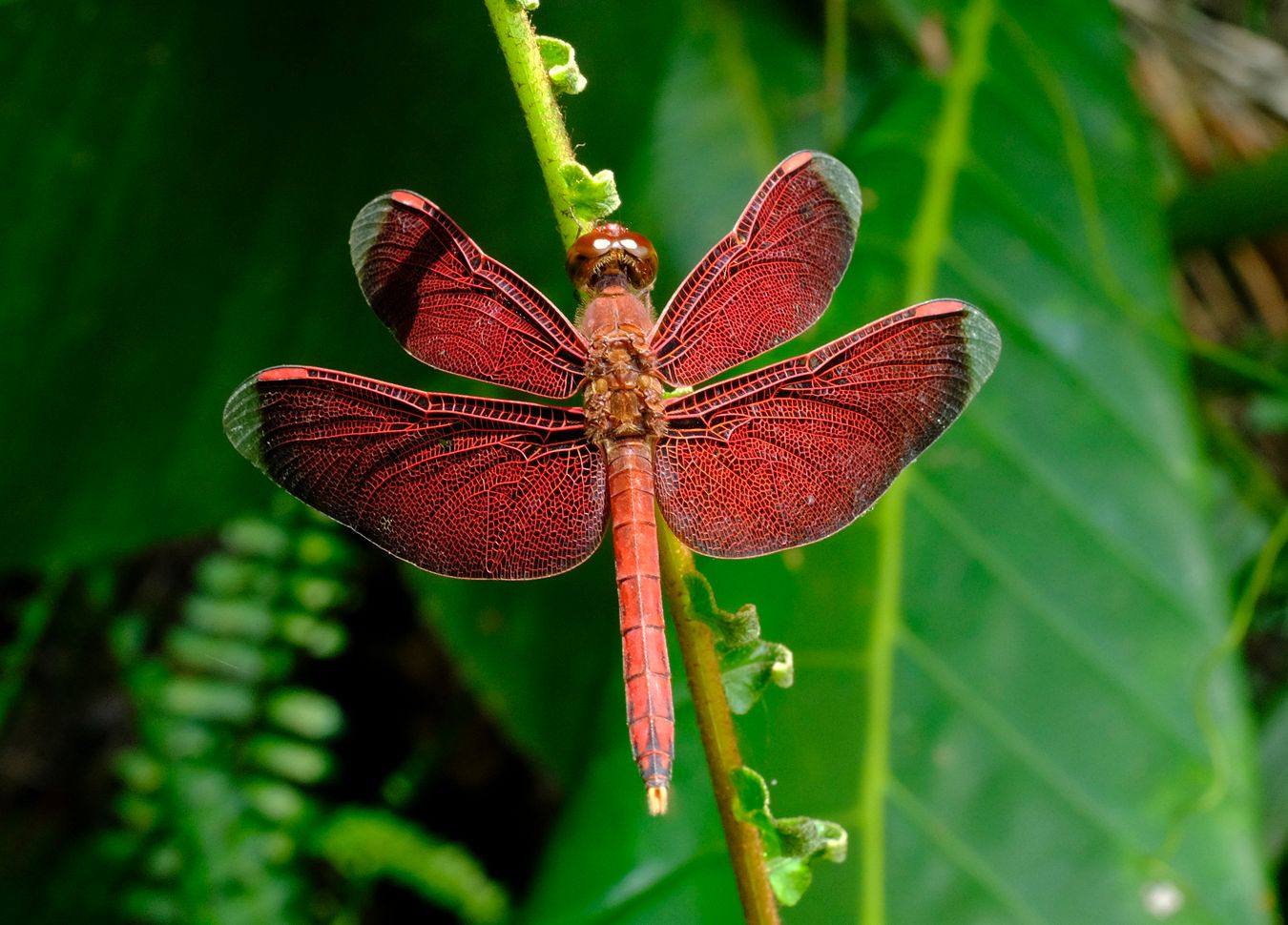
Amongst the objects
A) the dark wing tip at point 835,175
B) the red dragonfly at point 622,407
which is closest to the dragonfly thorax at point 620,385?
the red dragonfly at point 622,407

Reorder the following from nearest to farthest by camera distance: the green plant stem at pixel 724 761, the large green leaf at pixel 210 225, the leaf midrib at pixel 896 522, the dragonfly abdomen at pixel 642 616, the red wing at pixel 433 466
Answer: the green plant stem at pixel 724 761 < the dragonfly abdomen at pixel 642 616 < the red wing at pixel 433 466 < the leaf midrib at pixel 896 522 < the large green leaf at pixel 210 225

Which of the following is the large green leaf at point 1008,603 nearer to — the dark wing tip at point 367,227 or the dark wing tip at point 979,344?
the dark wing tip at point 979,344

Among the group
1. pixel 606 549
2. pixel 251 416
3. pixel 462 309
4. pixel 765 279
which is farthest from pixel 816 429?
pixel 606 549

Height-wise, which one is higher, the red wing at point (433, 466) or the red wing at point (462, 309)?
the red wing at point (462, 309)

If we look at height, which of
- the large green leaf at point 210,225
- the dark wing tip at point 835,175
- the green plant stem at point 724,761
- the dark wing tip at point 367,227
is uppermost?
the large green leaf at point 210,225

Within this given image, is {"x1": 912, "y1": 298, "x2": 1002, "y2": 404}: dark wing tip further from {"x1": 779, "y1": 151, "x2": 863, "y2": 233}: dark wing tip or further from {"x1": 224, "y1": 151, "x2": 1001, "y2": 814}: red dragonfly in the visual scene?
{"x1": 779, "y1": 151, "x2": 863, "y2": 233}: dark wing tip

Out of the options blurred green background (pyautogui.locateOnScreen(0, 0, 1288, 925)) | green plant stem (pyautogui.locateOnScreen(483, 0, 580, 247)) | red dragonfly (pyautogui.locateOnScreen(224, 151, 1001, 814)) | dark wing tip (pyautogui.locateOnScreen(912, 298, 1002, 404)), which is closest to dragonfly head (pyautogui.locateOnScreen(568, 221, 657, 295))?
red dragonfly (pyautogui.locateOnScreen(224, 151, 1001, 814))

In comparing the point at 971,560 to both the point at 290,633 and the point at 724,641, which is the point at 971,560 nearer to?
the point at 724,641
